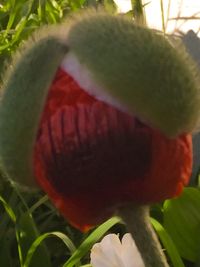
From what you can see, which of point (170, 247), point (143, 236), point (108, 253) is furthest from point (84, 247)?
point (143, 236)

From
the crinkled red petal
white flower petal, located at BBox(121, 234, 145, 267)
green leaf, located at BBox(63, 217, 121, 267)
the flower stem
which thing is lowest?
green leaf, located at BBox(63, 217, 121, 267)

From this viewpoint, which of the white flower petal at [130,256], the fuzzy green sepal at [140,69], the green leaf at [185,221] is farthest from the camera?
the green leaf at [185,221]

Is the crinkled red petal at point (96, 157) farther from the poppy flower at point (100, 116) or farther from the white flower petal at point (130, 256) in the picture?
the white flower petal at point (130, 256)

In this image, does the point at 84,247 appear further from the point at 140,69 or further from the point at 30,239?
the point at 140,69

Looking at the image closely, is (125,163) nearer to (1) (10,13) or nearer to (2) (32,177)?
(2) (32,177)

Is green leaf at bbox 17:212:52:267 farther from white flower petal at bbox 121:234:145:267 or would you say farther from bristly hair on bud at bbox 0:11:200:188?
bristly hair on bud at bbox 0:11:200:188

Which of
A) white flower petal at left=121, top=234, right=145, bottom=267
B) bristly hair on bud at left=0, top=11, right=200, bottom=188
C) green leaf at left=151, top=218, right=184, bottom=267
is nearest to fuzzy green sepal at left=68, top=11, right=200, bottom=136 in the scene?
bristly hair on bud at left=0, top=11, right=200, bottom=188

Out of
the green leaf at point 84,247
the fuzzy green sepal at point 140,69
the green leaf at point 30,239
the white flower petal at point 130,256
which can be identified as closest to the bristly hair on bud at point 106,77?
the fuzzy green sepal at point 140,69
